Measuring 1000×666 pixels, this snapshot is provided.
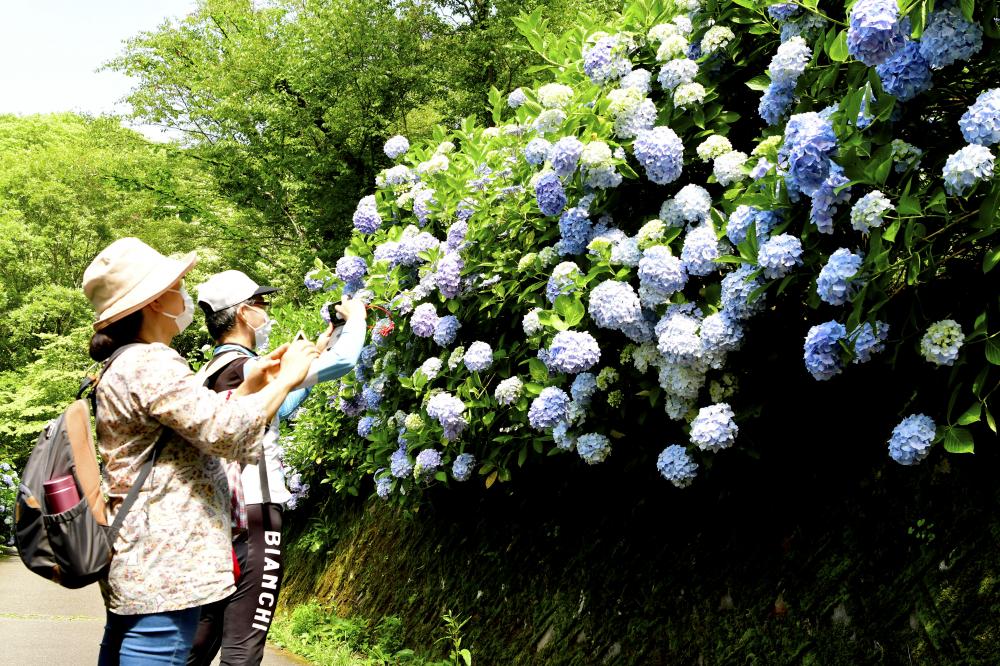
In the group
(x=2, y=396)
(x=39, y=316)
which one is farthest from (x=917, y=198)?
(x=39, y=316)

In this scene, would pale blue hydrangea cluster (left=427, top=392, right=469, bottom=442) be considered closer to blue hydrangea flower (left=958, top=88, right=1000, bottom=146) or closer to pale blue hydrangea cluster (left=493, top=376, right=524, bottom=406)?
pale blue hydrangea cluster (left=493, top=376, right=524, bottom=406)

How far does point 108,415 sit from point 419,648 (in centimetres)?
326

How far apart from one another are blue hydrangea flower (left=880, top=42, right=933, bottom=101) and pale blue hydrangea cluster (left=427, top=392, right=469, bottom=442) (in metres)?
2.60

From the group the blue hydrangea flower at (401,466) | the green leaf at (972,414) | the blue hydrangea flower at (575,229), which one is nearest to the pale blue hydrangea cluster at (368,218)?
the blue hydrangea flower at (401,466)

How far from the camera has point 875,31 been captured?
7.50 ft

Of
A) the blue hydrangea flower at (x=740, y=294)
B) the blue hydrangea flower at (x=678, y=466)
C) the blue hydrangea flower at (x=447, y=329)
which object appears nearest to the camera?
the blue hydrangea flower at (x=740, y=294)

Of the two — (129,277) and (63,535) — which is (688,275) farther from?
(63,535)

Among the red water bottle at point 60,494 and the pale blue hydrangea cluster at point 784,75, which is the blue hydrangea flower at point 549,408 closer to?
the pale blue hydrangea cluster at point 784,75

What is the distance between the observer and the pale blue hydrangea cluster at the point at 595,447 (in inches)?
143

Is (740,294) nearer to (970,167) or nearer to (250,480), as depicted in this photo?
(970,167)

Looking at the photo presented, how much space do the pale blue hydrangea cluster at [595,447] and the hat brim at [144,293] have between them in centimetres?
168

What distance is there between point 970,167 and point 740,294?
3.00ft

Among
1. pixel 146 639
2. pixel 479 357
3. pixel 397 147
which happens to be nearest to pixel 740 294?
pixel 479 357

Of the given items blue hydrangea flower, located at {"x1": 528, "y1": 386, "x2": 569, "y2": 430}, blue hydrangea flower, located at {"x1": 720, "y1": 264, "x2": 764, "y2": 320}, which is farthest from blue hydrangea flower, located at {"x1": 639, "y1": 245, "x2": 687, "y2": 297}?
blue hydrangea flower, located at {"x1": 528, "y1": 386, "x2": 569, "y2": 430}
